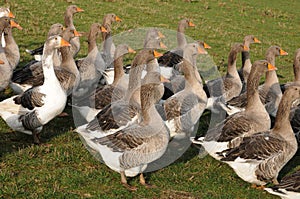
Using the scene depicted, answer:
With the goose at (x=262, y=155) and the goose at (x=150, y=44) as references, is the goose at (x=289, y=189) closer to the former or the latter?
the goose at (x=262, y=155)

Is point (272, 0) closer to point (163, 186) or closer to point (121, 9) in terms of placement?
point (121, 9)

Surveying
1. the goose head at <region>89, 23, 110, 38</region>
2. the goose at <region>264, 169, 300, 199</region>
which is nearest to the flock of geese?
the goose at <region>264, 169, 300, 199</region>

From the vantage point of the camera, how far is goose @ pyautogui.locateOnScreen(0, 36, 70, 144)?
877 cm

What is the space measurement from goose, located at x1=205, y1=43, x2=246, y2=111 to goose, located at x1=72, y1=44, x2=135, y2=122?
7.04 feet

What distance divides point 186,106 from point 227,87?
2409 mm

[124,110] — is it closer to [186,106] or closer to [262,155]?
[186,106]

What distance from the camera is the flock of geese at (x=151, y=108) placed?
7652mm

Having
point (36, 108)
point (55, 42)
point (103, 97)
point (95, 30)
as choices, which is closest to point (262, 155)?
point (103, 97)

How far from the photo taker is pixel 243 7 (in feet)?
93.5

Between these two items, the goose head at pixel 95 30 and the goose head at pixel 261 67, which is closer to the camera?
the goose head at pixel 261 67

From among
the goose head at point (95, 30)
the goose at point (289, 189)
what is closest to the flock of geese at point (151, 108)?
the goose at point (289, 189)

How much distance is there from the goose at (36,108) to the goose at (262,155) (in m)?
3.13

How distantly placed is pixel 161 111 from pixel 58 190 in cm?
300

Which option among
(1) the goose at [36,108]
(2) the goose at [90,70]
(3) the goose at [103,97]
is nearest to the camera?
(1) the goose at [36,108]
